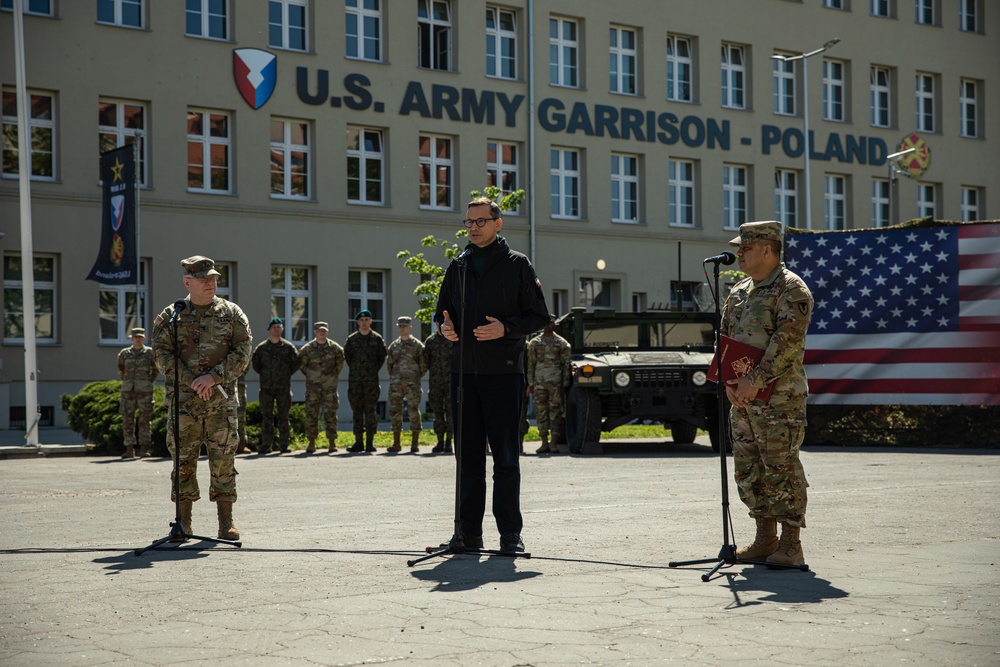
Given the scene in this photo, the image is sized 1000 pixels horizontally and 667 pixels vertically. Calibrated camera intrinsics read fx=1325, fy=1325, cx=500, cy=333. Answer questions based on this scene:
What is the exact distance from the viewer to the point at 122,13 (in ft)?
96.4

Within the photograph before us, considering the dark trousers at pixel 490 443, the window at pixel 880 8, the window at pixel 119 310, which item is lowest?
the dark trousers at pixel 490 443

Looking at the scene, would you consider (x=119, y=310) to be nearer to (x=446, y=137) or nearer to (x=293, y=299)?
(x=293, y=299)

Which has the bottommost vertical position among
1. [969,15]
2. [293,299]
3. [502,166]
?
[293,299]

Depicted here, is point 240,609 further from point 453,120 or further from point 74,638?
point 453,120

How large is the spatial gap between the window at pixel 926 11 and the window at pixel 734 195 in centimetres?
906

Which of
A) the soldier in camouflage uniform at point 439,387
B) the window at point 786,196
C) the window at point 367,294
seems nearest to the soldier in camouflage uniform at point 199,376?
the soldier in camouflage uniform at point 439,387

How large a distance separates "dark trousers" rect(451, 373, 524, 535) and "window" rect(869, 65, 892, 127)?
3729 centimetres

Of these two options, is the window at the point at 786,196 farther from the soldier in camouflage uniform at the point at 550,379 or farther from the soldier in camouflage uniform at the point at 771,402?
the soldier in camouflage uniform at the point at 771,402

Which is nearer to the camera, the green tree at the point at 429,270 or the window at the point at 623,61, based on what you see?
the green tree at the point at 429,270

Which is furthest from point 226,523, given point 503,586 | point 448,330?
point 503,586

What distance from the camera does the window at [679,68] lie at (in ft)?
125

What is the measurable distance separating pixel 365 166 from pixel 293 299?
392cm

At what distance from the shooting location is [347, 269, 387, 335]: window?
32719 millimetres

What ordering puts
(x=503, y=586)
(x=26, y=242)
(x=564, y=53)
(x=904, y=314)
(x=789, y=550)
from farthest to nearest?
1. (x=564, y=53)
2. (x=26, y=242)
3. (x=904, y=314)
4. (x=789, y=550)
5. (x=503, y=586)
